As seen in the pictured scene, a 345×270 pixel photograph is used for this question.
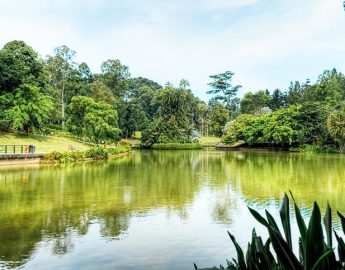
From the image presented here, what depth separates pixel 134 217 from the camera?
10.8 m

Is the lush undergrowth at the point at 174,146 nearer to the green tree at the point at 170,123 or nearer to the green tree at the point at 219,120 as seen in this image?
the green tree at the point at 170,123

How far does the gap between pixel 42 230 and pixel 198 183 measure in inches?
402

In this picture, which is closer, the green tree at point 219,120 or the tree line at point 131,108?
the tree line at point 131,108

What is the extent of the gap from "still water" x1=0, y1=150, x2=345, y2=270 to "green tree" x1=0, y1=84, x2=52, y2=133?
2017cm

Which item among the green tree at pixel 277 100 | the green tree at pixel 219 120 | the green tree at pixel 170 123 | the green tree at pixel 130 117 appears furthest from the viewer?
the green tree at pixel 277 100

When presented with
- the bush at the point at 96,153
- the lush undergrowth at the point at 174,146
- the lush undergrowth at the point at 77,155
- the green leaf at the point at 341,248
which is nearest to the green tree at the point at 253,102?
the lush undergrowth at the point at 174,146

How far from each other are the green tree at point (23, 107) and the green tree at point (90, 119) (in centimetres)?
714

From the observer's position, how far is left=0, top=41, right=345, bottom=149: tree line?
40.6 metres

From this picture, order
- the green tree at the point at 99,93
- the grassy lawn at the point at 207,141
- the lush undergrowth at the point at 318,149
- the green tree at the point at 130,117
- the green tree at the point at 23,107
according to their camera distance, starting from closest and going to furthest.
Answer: the green tree at the point at 23,107, the lush undergrowth at the point at 318,149, the green tree at the point at 99,93, the green tree at the point at 130,117, the grassy lawn at the point at 207,141

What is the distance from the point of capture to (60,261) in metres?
7.00

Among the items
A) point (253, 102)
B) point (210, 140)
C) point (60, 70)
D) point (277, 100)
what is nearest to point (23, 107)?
point (60, 70)

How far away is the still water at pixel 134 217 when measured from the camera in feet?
23.9

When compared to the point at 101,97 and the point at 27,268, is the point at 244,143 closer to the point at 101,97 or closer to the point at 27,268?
the point at 101,97

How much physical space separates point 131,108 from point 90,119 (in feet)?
72.0
